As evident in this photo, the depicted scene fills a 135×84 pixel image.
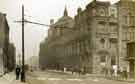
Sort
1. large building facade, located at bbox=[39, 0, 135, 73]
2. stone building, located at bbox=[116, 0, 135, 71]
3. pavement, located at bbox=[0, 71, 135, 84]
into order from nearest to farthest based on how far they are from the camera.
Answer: pavement, located at bbox=[0, 71, 135, 84]
large building facade, located at bbox=[39, 0, 135, 73]
stone building, located at bbox=[116, 0, 135, 71]

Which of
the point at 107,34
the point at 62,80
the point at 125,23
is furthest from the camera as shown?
the point at 125,23

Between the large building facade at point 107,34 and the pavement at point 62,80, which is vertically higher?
the large building facade at point 107,34

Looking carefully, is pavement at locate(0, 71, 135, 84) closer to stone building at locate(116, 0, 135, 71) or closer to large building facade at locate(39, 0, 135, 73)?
Result: large building facade at locate(39, 0, 135, 73)

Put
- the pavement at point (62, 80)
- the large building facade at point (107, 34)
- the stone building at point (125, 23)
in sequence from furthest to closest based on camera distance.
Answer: the stone building at point (125, 23) → the large building facade at point (107, 34) → the pavement at point (62, 80)

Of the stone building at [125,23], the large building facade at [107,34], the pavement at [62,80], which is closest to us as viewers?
the pavement at [62,80]

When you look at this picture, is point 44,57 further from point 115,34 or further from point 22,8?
point 22,8

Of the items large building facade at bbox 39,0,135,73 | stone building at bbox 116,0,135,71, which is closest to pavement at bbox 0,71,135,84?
large building facade at bbox 39,0,135,73

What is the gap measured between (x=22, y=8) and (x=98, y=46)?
140 ft

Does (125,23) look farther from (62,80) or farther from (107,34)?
(62,80)

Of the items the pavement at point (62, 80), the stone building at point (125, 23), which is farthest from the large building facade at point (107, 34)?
the pavement at point (62, 80)

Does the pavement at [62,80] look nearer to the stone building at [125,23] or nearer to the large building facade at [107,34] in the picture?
the large building facade at [107,34]

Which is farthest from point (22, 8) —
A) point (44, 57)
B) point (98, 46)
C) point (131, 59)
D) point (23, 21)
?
point (44, 57)

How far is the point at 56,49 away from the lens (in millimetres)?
139000

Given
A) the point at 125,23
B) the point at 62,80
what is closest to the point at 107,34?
the point at 125,23
